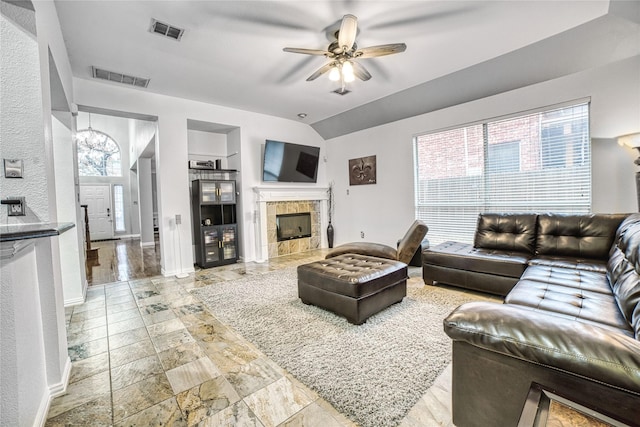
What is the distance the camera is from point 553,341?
102 cm

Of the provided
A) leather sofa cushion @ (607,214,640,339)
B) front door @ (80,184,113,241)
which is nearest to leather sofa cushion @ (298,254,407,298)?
leather sofa cushion @ (607,214,640,339)

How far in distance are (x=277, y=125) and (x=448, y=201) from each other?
3669mm

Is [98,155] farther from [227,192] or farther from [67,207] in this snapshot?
[67,207]

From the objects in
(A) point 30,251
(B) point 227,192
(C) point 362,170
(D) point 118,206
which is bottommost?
(A) point 30,251

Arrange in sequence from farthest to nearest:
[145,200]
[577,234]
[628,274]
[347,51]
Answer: [145,200], [577,234], [347,51], [628,274]

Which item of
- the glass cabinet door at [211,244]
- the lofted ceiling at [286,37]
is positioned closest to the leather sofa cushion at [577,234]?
the lofted ceiling at [286,37]

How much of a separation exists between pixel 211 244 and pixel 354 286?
337 centimetres

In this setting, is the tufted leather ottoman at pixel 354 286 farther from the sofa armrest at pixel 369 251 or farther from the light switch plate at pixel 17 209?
the light switch plate at pixel 17 209

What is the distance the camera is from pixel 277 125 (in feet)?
18.9

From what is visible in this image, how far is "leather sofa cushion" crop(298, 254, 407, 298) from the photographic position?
8.10ft

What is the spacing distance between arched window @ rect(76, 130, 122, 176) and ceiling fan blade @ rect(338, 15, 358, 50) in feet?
31.5

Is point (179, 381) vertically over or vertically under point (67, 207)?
under

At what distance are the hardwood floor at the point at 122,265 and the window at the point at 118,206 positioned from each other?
272 cm

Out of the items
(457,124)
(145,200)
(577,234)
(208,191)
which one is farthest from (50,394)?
(145,200)
